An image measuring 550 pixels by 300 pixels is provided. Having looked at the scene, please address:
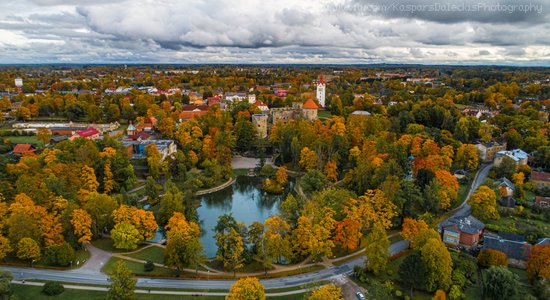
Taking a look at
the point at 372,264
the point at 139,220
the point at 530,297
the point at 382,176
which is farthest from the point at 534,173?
the point at 139,220

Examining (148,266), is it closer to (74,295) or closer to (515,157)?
(74,295)

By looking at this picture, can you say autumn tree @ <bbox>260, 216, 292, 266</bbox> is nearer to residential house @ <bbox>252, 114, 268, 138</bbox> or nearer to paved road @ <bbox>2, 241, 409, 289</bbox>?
paved road @ <bbox>2, 241, 409, 289</bbox>

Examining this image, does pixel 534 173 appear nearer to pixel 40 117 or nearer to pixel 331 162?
pixel 331 162

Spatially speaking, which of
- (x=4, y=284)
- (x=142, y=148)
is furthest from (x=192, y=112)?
(x=4, y=284)

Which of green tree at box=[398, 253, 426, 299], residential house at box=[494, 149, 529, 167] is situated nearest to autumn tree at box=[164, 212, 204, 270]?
green tree at box=[398, 253, 426, 299]

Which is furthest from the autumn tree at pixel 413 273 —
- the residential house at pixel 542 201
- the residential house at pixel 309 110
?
the residential house at pixel 309 110

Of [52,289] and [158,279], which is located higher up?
[52,289]

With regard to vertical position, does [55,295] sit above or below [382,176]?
below

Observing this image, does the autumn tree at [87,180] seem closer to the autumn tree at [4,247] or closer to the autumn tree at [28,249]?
the autumn tree at [4,247]
